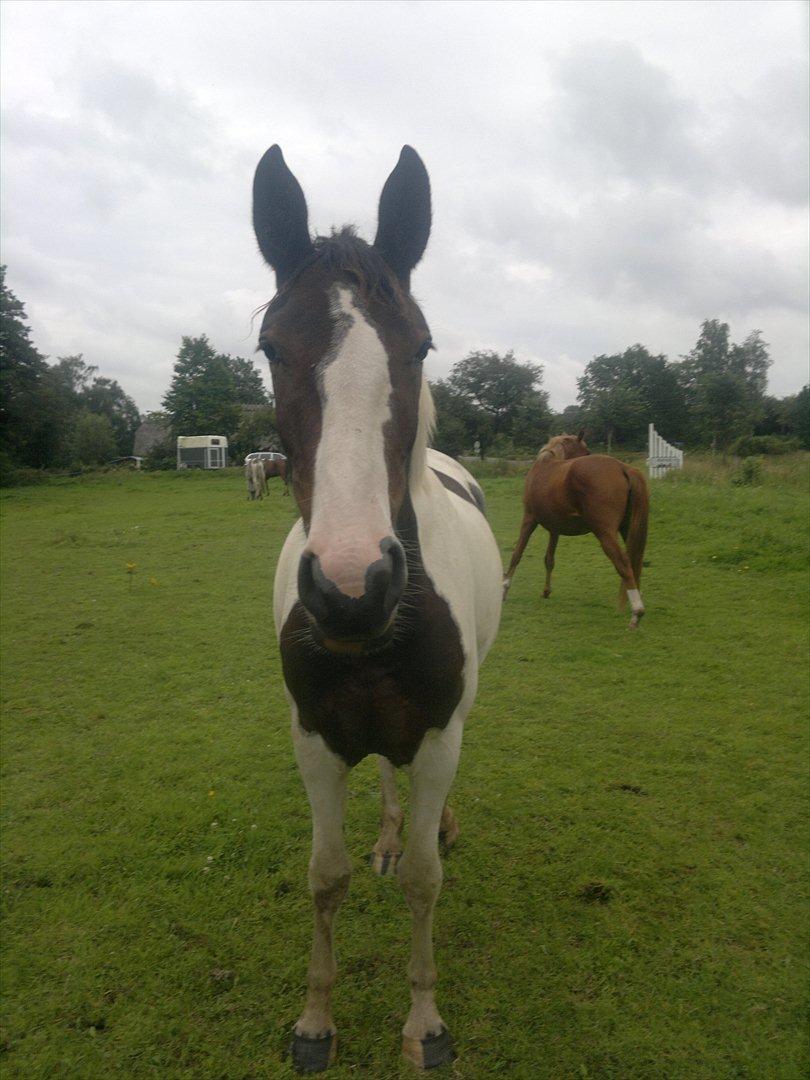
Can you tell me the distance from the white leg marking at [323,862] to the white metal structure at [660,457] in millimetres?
14276

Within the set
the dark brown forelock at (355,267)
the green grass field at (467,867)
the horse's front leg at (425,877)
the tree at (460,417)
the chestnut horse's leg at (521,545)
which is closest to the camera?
the dark brown forelock at (355,267)

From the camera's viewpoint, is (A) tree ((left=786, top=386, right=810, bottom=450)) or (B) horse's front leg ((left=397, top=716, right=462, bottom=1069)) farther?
(A) tree ((left=786, top=386, right=810, bottom=450))

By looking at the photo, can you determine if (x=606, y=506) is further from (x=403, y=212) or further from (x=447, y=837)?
(x=403, y=212)

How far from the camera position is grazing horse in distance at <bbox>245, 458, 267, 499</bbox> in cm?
1916

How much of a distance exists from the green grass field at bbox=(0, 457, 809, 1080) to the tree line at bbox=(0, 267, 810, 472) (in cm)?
241

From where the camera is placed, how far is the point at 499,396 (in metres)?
22.5

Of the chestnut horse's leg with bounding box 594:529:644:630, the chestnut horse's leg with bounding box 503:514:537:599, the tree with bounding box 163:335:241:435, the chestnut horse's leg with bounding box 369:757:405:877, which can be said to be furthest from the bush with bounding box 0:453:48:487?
the chestnut horse's leg with bounding box 369:757:405:877

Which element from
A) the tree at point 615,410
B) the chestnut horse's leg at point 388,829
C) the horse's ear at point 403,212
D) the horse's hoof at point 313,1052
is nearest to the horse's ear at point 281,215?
the horse's ear at point 403,212

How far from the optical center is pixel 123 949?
254 cm

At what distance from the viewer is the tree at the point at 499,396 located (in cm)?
2181

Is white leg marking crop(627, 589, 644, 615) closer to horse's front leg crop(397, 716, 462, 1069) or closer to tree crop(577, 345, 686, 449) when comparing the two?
horse's front leg crop(397, 716, 462, 1069)

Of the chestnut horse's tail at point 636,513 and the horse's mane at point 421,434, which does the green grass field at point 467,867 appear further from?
the horse's mane at point 421,434

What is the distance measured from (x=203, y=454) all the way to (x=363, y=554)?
1959cm

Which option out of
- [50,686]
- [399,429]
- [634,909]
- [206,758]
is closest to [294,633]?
[399,429]
